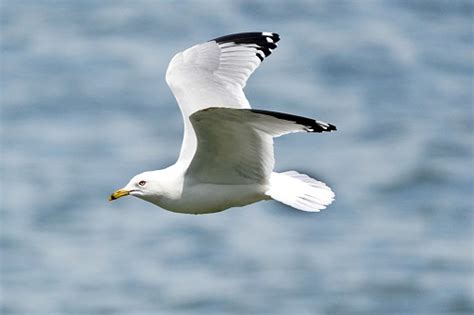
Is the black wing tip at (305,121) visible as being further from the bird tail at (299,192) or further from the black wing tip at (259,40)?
the black wing tip at (259,40)

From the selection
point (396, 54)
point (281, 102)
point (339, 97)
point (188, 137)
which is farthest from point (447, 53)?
point (188, 137)

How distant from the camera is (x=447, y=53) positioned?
19.6 m

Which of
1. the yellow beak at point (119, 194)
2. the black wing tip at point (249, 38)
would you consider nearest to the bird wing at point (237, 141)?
the yellow beak at point (119, 194)

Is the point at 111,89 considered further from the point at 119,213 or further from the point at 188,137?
the point at 188,137

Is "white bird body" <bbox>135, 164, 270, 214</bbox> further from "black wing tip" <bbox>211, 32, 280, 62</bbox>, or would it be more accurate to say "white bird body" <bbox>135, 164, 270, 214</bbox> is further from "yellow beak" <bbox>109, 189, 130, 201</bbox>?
"black wing tip" <bbox>211, 32, 280, 62</bbox>

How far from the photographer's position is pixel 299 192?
6453mm

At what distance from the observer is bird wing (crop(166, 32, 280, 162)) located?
7.14m

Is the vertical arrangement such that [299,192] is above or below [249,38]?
below

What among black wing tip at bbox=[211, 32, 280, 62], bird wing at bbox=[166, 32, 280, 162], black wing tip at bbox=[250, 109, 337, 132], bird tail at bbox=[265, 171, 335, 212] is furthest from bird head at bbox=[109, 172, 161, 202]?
black wing tip at bbox=[211, 32, 280, 62]

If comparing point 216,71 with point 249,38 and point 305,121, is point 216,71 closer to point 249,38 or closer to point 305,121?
point 249,38

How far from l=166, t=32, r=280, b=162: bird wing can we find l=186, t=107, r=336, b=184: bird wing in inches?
17.9

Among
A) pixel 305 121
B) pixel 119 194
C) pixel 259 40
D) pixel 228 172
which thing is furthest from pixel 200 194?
pixel 259 40

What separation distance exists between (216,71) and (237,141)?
1.27 meters

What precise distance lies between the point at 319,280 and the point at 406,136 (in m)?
3.51
